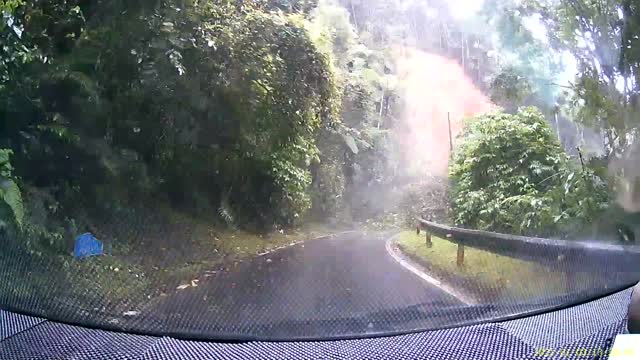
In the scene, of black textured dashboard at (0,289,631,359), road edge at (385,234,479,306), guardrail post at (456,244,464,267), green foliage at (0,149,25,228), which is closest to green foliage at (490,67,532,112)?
guardrail post at (456,244,464,267)

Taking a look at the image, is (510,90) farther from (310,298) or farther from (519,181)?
(310,298)

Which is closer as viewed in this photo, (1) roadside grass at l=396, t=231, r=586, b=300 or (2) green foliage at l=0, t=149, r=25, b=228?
(1) roadside grass at l=396, t=231, r=586, b=300

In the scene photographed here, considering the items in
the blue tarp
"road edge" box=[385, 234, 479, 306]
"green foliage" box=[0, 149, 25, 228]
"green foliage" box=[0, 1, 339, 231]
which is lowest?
"road edge" box=[385, 234, 479, 306]

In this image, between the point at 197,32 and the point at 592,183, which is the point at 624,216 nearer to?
the point at 592,183

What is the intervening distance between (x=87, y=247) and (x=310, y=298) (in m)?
1.31

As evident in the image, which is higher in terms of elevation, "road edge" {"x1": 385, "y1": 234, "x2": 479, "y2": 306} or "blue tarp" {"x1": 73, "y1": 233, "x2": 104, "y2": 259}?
"blue tarp" {"x1": 73, "y1": 233, "x2": 104, "y2": 259}

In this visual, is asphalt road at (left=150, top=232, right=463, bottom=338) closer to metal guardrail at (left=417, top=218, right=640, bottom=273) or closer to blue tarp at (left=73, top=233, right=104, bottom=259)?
metal guardrail at (left=417, top=218, right=640, bottom=273)

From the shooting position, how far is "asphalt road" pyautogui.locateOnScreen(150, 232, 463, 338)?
2.77 metres

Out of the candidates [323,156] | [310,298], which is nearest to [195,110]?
[323,156]

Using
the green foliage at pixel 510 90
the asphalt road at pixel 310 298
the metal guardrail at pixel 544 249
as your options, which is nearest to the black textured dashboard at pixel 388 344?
the asphalt road at pixel 310 298

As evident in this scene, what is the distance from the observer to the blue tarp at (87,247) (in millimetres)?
3176

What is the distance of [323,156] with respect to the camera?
332 centimetres

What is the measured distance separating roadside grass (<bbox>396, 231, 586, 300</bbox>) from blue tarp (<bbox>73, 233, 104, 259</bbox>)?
5.53 ft

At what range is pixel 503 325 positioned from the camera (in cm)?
279
